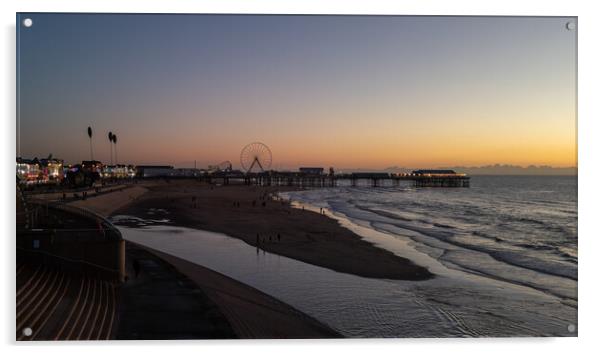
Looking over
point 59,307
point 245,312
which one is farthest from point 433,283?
point 59,307

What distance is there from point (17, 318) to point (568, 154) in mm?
11232

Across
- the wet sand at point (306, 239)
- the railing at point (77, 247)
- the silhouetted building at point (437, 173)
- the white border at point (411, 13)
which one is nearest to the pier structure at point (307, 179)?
the silhouetted building at point (437, 173)

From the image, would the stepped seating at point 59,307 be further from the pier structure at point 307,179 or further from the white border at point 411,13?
the pier structure at point 307,179

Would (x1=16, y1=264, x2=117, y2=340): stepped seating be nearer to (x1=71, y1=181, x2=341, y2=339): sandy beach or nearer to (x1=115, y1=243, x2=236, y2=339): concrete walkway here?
(x1=115, y1=243, x2=236, y2=339): concrete walkway

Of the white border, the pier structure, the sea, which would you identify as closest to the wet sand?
the sea

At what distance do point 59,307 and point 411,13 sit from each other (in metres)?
8.69

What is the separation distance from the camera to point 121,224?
1091 inches

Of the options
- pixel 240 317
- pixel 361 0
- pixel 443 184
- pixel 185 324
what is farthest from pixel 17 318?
pixel 443 184

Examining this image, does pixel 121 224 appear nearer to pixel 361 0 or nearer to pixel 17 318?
pixel 17 318

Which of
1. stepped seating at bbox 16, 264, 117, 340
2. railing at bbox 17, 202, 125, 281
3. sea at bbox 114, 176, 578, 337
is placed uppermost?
railing at bbox 17, 202, 125, 281

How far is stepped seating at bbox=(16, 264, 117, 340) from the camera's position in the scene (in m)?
8.05

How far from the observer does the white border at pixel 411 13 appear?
329 inches

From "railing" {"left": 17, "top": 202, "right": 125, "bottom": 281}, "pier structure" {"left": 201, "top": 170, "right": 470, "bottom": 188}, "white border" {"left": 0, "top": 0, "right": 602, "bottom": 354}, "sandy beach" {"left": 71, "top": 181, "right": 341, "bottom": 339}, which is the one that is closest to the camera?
"white border" {"left": 0, "top": 0, "right": 602, "bottom": 354}

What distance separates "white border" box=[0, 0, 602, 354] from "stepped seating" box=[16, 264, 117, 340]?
0.27 m
